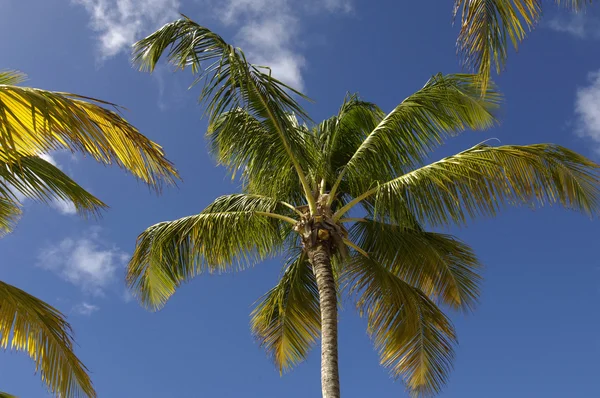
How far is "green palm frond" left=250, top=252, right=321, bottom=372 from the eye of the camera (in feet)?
40.2

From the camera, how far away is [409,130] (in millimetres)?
11445

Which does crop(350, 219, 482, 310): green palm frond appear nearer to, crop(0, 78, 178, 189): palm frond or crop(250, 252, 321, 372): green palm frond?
crop(250, 252, 321, 372): green palm frond

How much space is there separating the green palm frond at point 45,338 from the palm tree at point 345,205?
402 cm

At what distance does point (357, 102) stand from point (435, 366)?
4939 millimetres

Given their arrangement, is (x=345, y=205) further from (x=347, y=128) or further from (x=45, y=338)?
(x=45, y=338)

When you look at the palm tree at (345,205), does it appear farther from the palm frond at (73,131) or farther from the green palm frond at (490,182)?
the palm frond at (73,131)

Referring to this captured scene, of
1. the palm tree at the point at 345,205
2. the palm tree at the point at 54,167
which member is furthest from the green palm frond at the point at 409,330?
the palm tree at the point at 54,167

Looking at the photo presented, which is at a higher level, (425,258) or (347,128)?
(347,128)

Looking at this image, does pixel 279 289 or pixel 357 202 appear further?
pixel 279 289

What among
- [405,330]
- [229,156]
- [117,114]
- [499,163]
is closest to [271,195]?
[229,156]

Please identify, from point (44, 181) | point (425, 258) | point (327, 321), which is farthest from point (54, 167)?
point (425, 258)

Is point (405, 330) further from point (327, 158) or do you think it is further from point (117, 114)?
point (117, 114)

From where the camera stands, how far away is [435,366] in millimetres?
11305

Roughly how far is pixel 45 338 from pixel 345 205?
5891 mm
